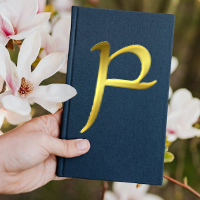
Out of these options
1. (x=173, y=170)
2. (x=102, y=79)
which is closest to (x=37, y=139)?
(x=102, y=79)

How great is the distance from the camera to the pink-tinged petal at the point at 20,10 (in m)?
0.48

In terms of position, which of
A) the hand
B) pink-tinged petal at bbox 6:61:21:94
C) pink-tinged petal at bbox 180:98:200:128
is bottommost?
the hand

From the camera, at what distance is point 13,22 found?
496mm

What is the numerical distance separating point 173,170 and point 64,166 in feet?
2.43

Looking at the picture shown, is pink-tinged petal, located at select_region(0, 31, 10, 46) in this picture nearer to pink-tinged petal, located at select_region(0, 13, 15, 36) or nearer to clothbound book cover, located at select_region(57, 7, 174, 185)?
pink-tinged petal, located at select_region(0, 13, 15, 36)

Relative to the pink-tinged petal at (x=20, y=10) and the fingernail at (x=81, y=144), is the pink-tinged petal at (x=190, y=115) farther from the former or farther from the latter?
the pink-tinged petal at (x=20, y=10)

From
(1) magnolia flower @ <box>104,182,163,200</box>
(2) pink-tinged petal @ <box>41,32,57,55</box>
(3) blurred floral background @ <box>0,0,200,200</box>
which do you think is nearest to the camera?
(2) pink-tinged petal @ <box>41,32,57,55</box>

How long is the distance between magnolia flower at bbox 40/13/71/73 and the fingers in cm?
16

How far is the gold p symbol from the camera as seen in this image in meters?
0.55

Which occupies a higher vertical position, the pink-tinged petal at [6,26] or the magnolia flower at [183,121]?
the pink-tinged petal at [6,26]

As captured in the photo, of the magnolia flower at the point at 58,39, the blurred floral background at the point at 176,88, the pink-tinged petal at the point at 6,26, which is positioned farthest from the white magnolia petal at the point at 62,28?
the blurred floral background at the point at 176,88

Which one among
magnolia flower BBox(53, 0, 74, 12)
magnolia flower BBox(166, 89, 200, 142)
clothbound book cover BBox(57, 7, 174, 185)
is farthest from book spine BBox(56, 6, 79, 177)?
magnolia flower BBox(53, 0, 74, 12)

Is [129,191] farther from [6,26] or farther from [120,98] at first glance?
[6,26]

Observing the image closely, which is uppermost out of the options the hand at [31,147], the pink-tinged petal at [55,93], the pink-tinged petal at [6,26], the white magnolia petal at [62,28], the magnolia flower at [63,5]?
the magnolia flower at [63,5]
